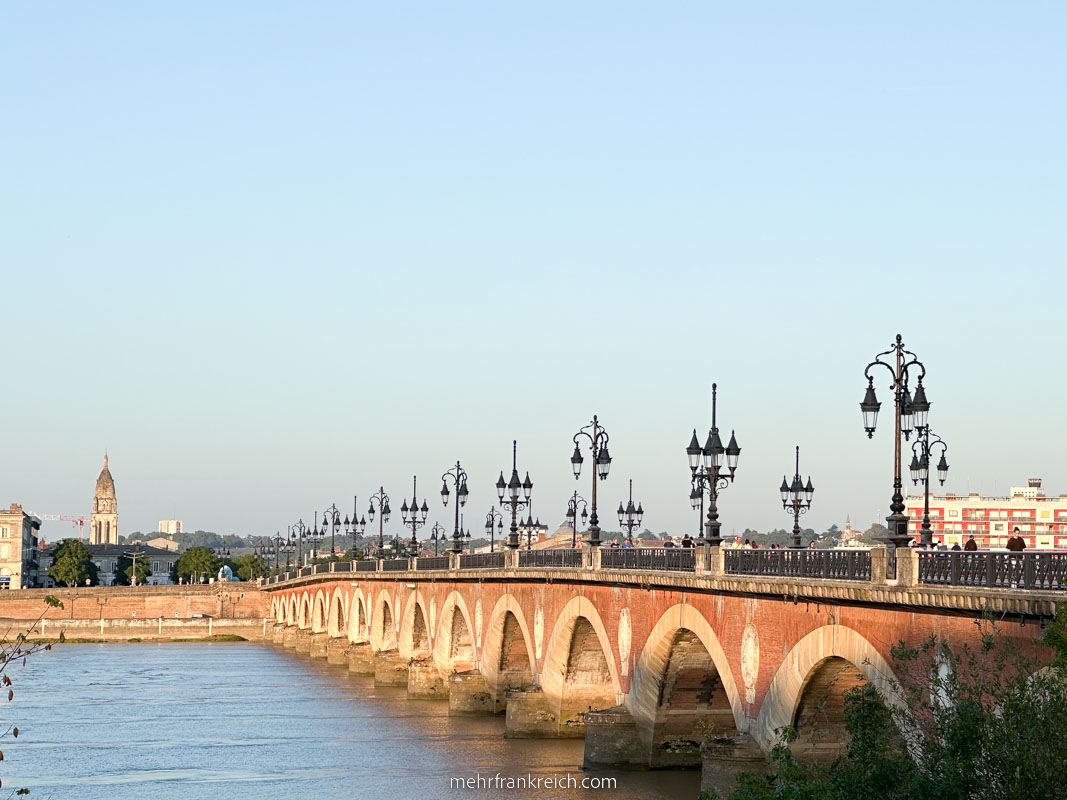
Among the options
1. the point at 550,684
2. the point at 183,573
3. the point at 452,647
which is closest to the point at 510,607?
the point at 550,684

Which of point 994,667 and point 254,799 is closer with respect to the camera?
point 994,667

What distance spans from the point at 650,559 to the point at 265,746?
701 inches

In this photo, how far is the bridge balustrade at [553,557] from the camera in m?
45.2

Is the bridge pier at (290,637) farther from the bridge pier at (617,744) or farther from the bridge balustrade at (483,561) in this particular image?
the bridge pier at (617,744)

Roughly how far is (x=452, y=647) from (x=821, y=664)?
37336 mm

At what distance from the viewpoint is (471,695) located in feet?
182

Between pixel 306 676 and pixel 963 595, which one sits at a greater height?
pixel 963 595

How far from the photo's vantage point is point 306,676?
82.7 meters

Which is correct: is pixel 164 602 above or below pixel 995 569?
below

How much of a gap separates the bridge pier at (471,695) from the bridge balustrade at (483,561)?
3.89 meters

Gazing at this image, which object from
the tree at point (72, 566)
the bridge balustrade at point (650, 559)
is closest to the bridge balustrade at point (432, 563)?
the bridge balustrade at point (650, 559)

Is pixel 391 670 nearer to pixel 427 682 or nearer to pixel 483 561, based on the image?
pixel 427 682

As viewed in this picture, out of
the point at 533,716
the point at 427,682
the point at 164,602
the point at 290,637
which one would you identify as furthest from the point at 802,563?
the point at 164,602

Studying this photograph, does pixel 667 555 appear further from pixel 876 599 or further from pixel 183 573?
pixel 183 573
